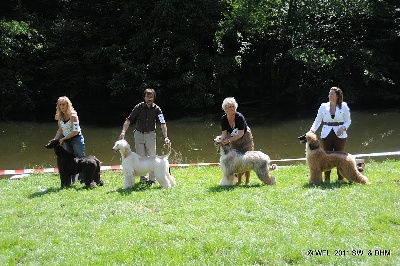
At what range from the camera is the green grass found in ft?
14.6

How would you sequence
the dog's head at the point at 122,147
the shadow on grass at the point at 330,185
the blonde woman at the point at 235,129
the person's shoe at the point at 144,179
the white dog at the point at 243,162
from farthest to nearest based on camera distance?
1. the person's shoe at the point at 144,179
2. the dog's head at the point at 122,147
3. the blonde woman at the point at 235,129
4. the white dog at the point at 243,162
5. the shadow on grass at the point at 330,185

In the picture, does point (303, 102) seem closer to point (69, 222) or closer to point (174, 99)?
point (174, 99)

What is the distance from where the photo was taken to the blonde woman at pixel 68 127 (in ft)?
25.8

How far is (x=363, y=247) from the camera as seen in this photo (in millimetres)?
4477

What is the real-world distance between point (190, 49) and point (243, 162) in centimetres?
1616

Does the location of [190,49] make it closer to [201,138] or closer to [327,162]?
[201,138]

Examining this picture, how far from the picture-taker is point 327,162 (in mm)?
7086

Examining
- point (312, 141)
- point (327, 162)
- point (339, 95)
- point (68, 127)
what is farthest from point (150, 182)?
point (339, 95)

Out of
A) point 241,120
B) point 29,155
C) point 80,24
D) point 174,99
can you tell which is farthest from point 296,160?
point 80,24

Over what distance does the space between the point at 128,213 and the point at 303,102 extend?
774 inches

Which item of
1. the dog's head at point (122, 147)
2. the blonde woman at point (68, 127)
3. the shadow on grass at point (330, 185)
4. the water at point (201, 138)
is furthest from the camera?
the water at point (201, 138)

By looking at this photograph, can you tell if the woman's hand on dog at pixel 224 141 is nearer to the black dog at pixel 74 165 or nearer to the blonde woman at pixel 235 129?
the blonde woman at pixel 235 129

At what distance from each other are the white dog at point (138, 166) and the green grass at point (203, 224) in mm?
237

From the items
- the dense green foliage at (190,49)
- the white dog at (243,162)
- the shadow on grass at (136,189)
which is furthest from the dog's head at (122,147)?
the dense green foliage at (190,49)
